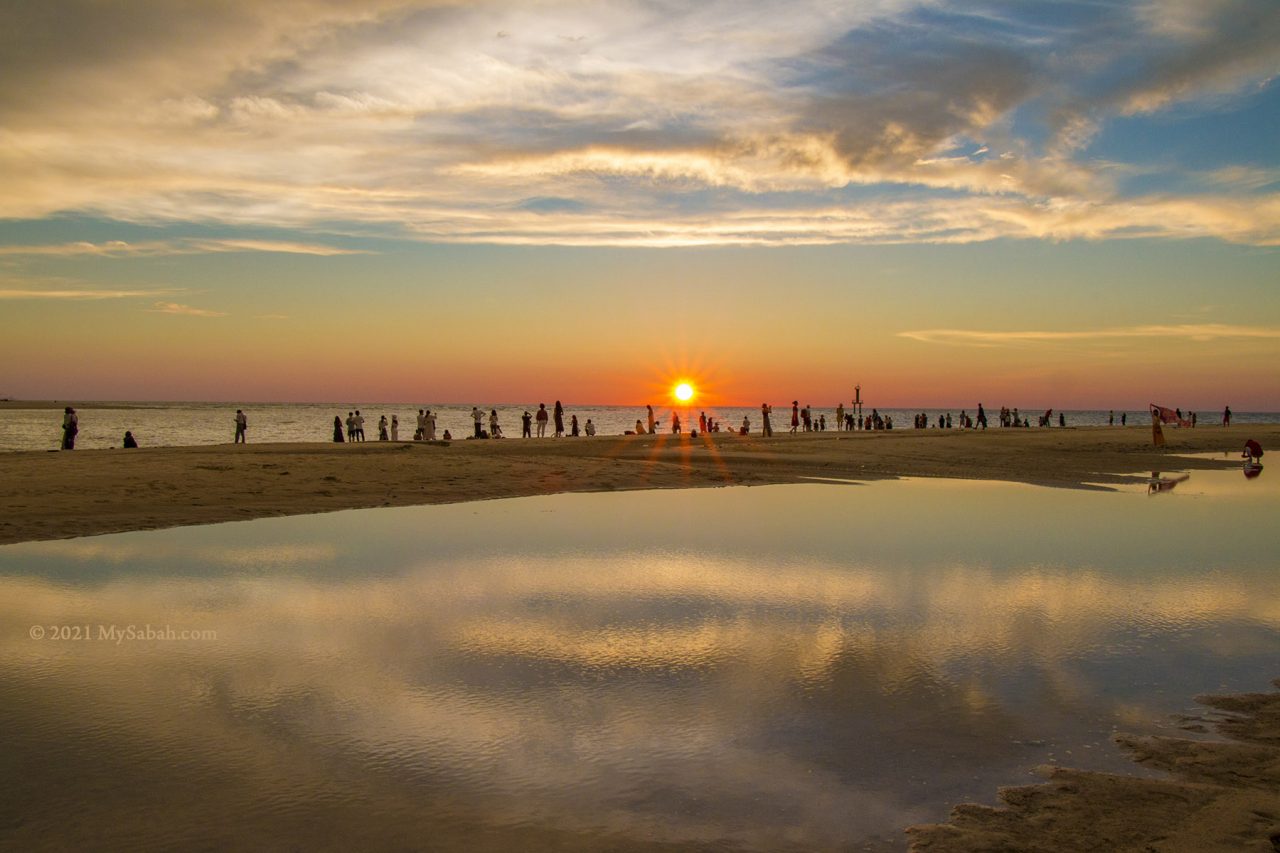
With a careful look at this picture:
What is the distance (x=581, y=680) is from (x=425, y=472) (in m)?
22.4

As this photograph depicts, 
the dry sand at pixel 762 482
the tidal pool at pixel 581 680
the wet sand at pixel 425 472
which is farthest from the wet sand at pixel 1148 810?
the wet sand at pixel 425 472

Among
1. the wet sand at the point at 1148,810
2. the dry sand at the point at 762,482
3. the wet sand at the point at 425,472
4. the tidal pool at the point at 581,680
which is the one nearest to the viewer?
the wet sand at the point at 1148,810

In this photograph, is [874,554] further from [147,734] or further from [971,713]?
[147,734]

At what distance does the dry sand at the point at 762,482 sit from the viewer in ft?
18.7

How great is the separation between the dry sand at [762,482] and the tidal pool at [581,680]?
460 mm

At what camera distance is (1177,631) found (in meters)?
10.5

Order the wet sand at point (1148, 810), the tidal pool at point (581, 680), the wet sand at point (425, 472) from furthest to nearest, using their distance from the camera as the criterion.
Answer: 1. the wet sand at point (425, 472)
2. the tidal pool at point (581, 680)
3. the wet sand at point (1148, 810)

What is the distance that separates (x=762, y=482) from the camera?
30.6m

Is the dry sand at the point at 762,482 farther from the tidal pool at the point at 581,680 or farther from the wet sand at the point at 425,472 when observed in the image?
the tidal pool at the point at 581,680

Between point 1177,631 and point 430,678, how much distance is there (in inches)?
342

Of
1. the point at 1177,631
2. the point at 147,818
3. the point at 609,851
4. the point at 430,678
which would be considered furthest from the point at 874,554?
the point at 147,818

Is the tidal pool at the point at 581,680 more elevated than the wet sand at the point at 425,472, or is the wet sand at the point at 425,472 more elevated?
the wet sand at the point at 425,472

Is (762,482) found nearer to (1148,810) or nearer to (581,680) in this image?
(581,680)

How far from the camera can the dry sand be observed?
5.71 metres
